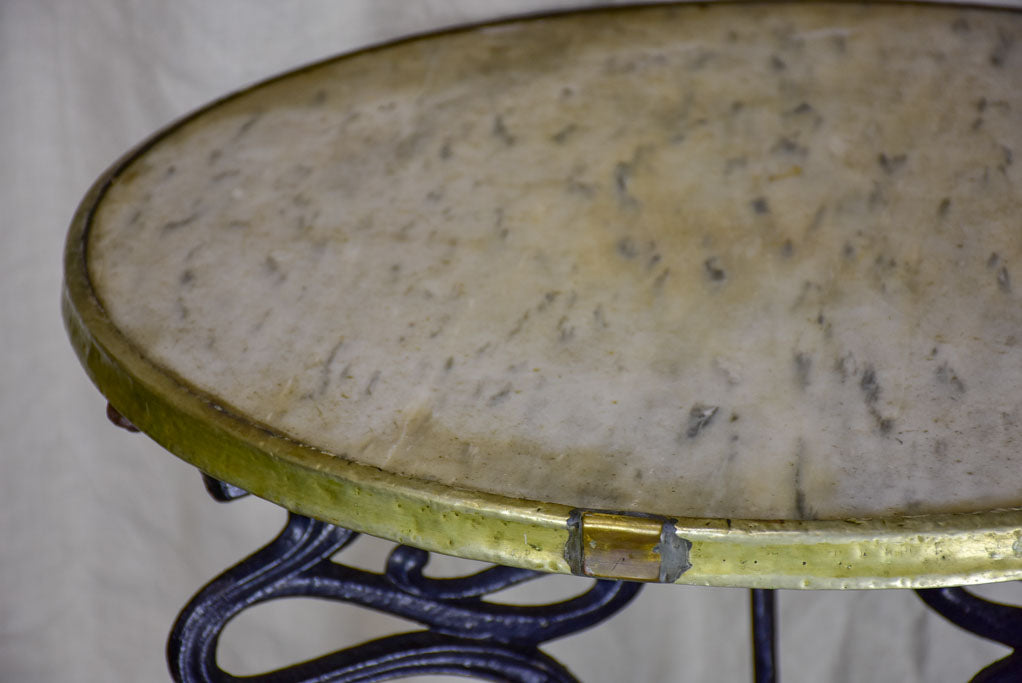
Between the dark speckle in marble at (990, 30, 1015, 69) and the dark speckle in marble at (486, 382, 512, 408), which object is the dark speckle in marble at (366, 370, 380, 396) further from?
the dark speckle in marble at (990, 30, 1015, 69)

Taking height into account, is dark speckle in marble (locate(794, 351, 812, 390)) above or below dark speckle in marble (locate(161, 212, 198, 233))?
above

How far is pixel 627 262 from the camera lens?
516mm

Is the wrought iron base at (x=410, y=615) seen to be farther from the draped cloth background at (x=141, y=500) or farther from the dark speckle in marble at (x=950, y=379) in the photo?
the draped cloth background at (x=141, y=500)

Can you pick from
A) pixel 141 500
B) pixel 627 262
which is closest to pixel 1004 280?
pixel 627 262

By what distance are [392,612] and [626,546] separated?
0.29 m

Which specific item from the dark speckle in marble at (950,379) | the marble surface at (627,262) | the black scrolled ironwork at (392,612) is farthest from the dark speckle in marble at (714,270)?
the black scrolled ironwork at (392,612)

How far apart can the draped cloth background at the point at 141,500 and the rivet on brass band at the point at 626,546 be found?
758mm

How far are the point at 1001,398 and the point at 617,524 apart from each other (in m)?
0.16

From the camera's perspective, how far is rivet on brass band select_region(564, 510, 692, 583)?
1.22 feet

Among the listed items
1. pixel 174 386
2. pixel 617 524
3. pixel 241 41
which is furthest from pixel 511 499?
pixel 241 41

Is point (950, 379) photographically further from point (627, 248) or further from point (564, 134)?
point (564, 134)

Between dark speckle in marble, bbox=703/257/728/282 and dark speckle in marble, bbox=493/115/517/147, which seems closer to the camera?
dark speckle in marble, bbox=703/257/728/282

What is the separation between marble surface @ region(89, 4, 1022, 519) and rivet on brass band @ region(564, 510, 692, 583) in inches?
0.5

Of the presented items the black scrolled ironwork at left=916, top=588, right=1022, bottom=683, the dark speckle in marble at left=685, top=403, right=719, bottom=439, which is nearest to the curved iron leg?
the black scrolled ironwork at left=916, top=588, right=1022, bottom=683
